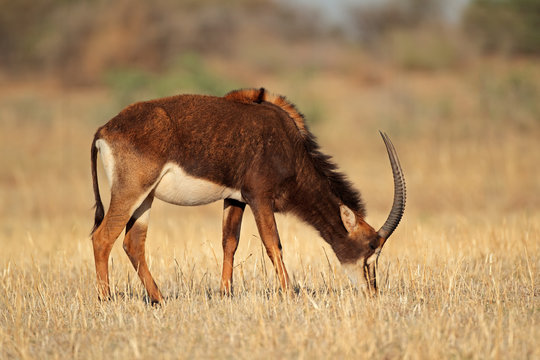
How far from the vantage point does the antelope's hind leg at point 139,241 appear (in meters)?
7.07

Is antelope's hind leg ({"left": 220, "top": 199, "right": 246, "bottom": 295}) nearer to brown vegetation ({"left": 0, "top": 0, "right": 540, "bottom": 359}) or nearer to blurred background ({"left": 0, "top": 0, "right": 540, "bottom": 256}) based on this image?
brown vegetation ({"left": 0, "top": 0, "right": 540, "bottom": 359})

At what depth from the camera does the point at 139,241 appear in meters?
7.17

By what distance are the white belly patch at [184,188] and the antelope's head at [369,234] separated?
1.33 metres

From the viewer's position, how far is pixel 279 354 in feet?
15.8

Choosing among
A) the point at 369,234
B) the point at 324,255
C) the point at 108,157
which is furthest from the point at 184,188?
the point at 324,255

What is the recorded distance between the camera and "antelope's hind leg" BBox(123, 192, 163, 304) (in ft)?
23.2

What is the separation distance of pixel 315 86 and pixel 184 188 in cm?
2837

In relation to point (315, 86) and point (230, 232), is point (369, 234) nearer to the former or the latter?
point (230, 232)

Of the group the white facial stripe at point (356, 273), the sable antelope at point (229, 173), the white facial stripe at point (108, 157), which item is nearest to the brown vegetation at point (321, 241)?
the white facial stripe at point (356, 273)

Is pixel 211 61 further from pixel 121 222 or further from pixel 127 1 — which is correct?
pixel 121 222

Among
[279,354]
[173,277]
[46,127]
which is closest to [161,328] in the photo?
[279,354]

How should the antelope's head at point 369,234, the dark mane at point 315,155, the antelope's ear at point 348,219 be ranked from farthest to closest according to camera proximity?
the dark mane at point 315,155 → the antelope's ear at point 348,219 → the antelope's head at point 369,234

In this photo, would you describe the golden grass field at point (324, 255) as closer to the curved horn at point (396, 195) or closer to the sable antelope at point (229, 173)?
the sable antelope at point (229, 173)

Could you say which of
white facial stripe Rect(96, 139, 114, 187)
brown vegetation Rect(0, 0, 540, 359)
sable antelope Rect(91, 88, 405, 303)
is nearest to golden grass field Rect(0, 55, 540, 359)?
brown vegetation Rect(0, 0, 540, 359)
